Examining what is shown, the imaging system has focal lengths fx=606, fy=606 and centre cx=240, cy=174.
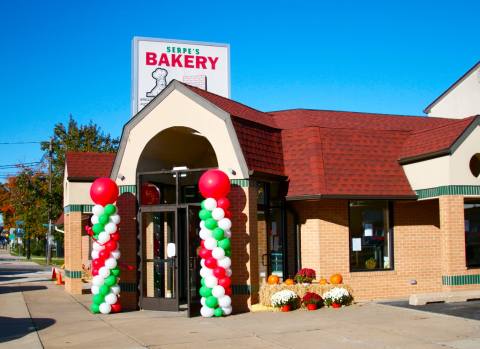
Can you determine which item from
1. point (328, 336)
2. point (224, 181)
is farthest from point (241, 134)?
point (328, 336)

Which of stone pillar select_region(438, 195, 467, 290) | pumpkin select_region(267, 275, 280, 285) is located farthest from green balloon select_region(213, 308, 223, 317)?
stone pillar select_region(438, 195, 467, 290)

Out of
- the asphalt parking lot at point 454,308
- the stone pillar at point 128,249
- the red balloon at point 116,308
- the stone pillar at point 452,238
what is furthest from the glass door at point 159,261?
the stone pillar at point 452,238

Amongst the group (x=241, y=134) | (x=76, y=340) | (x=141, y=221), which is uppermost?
(x=241, y=134)

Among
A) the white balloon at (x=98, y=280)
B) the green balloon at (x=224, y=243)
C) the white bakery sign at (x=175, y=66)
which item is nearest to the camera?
the green balloon at (x=224, y=243)

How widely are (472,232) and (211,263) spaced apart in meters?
8.26

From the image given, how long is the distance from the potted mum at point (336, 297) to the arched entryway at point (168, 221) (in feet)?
10.8

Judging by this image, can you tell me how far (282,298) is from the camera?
48.3ft

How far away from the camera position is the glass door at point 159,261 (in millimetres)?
15281

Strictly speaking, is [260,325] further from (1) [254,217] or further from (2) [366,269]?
(2) [366,269]

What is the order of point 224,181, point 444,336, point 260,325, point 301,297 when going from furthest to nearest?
point 301,297, point 224,181, point 260,325, point 444,336

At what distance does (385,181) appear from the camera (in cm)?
1695

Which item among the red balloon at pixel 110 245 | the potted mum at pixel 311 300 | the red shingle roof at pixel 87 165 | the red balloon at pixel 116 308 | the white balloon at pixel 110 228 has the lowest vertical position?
the red balloon at pixel 116 308

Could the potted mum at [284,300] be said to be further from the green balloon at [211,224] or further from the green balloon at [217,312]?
the green balloon at [211,224]

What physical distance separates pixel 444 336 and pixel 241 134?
7.14 meters
